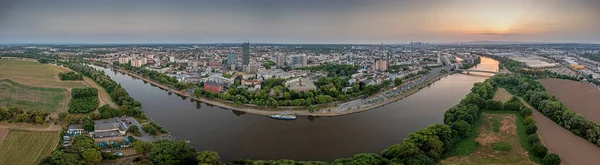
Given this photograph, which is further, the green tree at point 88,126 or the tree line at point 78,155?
the green tree at point 88,126

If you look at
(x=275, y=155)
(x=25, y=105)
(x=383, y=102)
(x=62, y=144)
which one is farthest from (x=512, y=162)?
(x=25, y=105)

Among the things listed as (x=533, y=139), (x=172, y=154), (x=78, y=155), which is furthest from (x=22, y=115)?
(x=533, y=139)

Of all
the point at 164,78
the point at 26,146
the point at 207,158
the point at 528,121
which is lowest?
the point at 26,146

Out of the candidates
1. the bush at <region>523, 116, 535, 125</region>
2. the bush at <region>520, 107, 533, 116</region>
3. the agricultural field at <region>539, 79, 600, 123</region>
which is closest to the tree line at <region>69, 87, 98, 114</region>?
the bush at <region>523, 116, 535, 125</region>

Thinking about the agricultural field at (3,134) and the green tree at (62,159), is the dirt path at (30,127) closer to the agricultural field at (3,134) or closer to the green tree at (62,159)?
the agricultural field at (3,134)

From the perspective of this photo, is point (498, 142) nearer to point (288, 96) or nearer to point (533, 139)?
point (533, 139)

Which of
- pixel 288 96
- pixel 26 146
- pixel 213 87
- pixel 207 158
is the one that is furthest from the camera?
pixel 213 87

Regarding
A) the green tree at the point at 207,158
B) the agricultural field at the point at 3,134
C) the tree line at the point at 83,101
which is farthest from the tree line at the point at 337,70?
the agricultural field at the point at 3,134

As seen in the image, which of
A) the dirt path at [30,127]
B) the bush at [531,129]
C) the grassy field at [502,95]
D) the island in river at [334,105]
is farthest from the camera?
the grassy field at [502,95]

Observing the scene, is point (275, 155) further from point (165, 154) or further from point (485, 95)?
point (485, 95)
